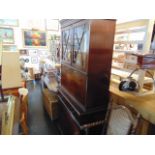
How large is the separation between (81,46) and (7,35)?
4593 millimetres

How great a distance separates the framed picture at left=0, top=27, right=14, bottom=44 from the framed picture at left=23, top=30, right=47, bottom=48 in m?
0.47

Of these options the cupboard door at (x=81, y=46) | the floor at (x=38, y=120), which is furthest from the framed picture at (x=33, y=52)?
the cupboard door at (x=81, y=46)

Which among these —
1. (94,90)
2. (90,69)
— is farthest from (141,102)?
(90,69)

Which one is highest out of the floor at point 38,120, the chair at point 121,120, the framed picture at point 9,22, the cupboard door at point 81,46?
the framed picture at point 9,22

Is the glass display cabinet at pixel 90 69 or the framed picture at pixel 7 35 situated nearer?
the glass display cabinet at pixel 90 69

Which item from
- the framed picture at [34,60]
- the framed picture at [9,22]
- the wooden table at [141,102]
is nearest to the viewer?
the wooden table at [141,102]

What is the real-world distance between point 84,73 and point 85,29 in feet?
1.56

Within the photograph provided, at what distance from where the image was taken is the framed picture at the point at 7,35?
4931 mm

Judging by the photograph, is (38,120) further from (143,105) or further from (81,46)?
(143,105)

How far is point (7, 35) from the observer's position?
199 inches

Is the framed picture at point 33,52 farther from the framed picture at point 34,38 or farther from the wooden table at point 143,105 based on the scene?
the wooden table at point 143,105

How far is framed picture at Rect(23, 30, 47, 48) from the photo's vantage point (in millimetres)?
5375

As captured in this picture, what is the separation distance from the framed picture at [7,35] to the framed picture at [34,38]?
1.55 feet

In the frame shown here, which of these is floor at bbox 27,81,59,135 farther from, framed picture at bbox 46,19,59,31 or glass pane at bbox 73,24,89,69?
framed picture at bbox 46,19,59,31
